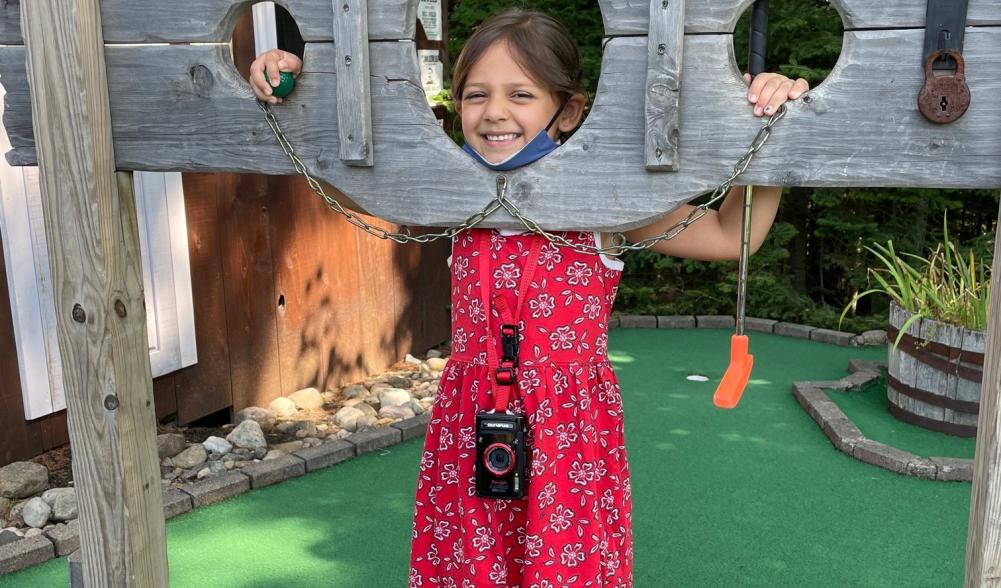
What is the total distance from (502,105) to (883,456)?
256 cm

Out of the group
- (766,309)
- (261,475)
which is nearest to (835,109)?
(261,475)

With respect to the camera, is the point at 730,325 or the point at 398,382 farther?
the point at 730,325

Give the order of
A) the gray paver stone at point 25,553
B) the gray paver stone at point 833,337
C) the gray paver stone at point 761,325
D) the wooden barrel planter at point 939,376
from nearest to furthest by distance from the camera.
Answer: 1. the gray paver stone at point 25,553
2. the wooden barrel planter at point 939,376
3. the gray paver stone at point 833,337
4. the gray paver stone at point 761,325

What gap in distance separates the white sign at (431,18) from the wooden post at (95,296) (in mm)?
3439

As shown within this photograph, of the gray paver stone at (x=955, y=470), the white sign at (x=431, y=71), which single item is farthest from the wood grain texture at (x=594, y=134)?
the white sign at (x=431, y=71)

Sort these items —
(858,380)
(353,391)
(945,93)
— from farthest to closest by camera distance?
(353,391) < (858,380) < (945,93)

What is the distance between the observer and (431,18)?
5.16m

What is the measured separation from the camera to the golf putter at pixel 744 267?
160cm

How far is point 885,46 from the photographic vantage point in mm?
1429

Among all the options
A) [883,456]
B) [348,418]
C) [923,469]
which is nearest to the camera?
[923,469]

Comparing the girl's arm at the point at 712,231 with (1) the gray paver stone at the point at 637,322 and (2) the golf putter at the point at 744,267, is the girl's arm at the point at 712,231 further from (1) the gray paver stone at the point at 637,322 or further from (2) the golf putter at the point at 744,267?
(1) the gray paver stone at the point at 637,322

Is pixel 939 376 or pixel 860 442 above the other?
pixel 939 376

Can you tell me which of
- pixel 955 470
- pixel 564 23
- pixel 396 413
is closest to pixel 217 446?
pixel 396 413

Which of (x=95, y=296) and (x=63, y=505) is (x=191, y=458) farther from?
(x=95, y=296)
